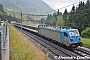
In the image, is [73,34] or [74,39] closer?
[74,39]

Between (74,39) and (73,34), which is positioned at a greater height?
(73,34)

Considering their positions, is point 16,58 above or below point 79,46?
above

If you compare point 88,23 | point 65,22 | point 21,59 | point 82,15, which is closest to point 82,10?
point 82,15

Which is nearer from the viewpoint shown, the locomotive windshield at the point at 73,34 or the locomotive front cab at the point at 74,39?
the locomotive front cab at the point at 74,39

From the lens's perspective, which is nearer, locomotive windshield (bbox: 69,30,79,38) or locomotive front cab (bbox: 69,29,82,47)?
locomotive front cab (bbox: 69,29,82,47)

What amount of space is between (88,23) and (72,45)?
38.0m

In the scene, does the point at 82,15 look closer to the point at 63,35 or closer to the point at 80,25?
the point at 80,25

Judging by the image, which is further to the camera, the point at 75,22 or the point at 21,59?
the point at 75,22

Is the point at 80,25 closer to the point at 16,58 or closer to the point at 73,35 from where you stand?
the point at 73,35

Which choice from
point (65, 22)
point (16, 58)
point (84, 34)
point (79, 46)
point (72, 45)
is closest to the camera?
point (16, 58)

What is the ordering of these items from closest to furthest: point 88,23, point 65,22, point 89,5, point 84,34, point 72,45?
point 72,45
point 84,34
point 88,23
point 89,5
point 65,22

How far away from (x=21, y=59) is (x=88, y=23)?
179 ft

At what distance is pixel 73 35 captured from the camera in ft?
76.4

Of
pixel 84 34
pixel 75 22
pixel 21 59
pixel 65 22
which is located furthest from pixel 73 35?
pixel 65 22
